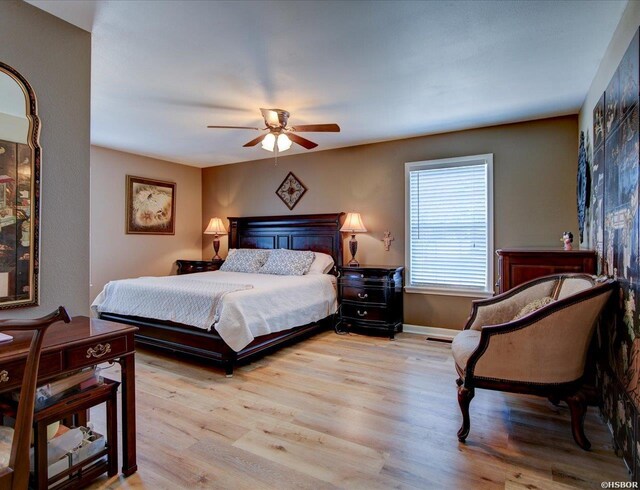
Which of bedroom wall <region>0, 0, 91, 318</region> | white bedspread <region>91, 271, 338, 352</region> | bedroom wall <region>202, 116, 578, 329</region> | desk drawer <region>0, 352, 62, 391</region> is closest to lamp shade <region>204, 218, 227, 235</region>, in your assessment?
bedroom wall <region>202, 116, 578, 329</region>

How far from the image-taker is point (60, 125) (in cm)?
202

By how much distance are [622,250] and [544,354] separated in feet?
2.33

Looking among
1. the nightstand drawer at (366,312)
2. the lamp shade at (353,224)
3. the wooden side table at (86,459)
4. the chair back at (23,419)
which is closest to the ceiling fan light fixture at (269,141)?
the lamp shade at (353,224)

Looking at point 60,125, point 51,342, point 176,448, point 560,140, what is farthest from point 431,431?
point 560,140

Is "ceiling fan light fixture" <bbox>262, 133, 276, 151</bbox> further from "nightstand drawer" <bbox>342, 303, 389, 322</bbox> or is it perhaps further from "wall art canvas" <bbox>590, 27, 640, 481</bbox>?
"wall art canvas" <bbox>590, 27, 640, 481</bbox>

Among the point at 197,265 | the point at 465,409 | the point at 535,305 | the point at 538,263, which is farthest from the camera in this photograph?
the point at 197,265

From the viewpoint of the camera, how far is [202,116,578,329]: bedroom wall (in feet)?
12.4

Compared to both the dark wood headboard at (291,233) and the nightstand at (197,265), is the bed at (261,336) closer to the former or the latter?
the dark wood headboard at (291,233)

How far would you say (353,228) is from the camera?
4.73m

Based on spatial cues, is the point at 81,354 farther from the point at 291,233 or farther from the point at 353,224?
the point at 291,233

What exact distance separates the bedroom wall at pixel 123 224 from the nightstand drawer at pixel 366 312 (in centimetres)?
313

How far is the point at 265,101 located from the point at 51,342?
2.55 metres

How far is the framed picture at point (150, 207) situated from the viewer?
528 centimetres

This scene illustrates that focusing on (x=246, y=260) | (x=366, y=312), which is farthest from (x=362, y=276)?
(x=246, y=260)
